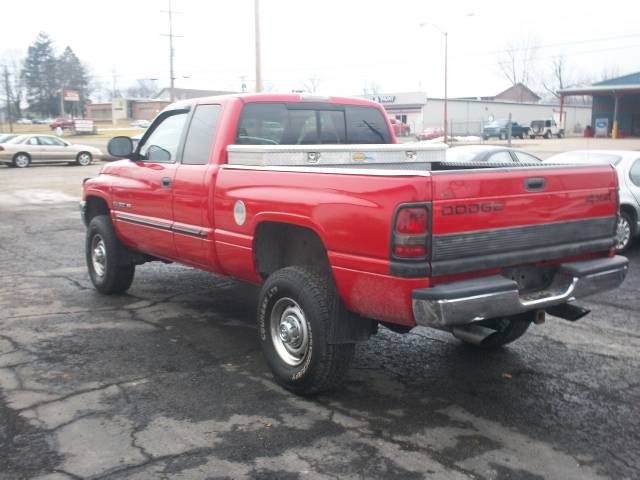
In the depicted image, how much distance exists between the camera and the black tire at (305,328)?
428cm

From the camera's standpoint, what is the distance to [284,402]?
4.46 meters

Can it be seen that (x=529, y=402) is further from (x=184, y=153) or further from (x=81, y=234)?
(x=81, y=234)

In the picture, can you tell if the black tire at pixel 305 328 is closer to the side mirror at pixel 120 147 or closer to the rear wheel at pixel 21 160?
the side mirror at pixel 120 147

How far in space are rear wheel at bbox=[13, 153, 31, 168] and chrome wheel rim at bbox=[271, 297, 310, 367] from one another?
91.7ft

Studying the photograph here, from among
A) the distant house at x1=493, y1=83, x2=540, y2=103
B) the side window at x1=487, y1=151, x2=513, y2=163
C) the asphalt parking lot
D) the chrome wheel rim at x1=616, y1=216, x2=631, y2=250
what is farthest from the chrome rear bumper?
the distant house at x1=493, y1=83, x2=540, y2=103

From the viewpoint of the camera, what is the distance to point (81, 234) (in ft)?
39.5

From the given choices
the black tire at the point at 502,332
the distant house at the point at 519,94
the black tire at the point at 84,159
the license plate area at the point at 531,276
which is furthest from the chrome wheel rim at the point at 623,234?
the distant house at the point at 519,94

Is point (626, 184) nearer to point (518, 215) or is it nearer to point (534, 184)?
point (534, 184)

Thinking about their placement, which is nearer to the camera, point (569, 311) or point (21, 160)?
point (569, 311)

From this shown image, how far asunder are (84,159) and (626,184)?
26.4 m

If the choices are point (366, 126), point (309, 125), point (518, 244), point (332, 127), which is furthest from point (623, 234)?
point (518, 244)

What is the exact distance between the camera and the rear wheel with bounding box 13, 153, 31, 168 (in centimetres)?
2947

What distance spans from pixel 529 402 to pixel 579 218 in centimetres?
122

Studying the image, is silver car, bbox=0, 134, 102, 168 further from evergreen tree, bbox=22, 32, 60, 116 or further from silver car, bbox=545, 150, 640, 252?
evergreen tree, bbox=22, 32, 60, 116
